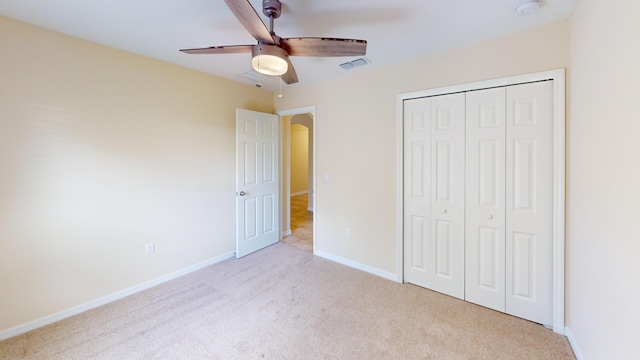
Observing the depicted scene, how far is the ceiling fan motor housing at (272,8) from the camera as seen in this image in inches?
64.9

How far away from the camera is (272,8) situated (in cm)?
167

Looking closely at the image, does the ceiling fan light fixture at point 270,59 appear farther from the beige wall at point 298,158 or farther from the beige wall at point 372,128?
the beige wall at point 298,158

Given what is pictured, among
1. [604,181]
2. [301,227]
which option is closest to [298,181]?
[301,227]

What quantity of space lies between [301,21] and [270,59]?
2.07 ft

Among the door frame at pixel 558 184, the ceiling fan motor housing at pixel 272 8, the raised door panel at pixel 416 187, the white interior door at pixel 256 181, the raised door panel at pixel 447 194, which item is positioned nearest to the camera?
the ceiling fan motor housing at pixel 272 8

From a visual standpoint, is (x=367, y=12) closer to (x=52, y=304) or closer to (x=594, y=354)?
(x=594, y=354)

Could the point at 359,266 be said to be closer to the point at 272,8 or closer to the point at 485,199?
the point at 485,199

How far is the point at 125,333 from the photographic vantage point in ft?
6.64

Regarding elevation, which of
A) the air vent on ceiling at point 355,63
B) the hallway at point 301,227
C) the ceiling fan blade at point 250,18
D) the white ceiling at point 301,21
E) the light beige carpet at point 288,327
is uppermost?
the air vent on ceiling at point 355,63

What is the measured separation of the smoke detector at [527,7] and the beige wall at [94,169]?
10.2ft

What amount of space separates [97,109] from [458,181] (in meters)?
3.50

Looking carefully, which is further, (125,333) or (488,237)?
(488,237)

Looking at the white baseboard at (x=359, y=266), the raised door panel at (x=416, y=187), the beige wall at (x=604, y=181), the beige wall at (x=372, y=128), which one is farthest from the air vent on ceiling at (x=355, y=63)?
the white baseboard at (x=359, y=266)

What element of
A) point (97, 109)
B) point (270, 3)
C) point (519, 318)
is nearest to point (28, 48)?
point (97, 109)
